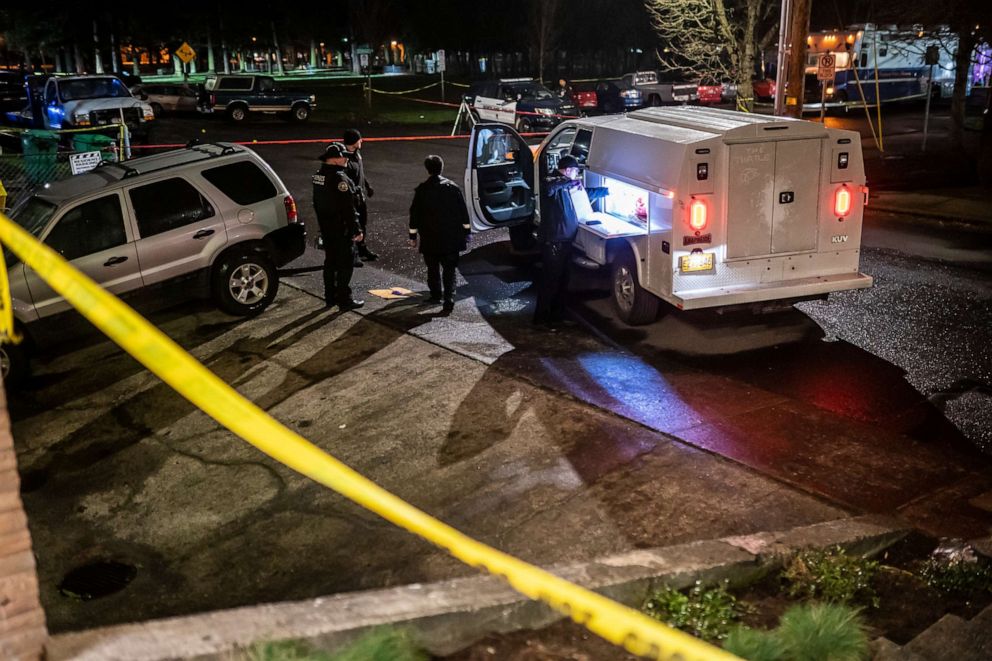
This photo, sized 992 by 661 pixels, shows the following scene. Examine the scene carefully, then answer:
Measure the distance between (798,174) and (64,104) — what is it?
920 inches

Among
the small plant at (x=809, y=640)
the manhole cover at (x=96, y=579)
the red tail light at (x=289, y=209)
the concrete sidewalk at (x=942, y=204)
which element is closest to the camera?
the small plant at (x=809, y=640)

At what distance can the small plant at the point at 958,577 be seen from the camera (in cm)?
440

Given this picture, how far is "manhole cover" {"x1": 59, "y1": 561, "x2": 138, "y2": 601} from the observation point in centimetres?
527

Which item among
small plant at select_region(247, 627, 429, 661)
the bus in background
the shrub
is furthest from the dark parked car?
small plant at select_region(247, 627, 429, 661)

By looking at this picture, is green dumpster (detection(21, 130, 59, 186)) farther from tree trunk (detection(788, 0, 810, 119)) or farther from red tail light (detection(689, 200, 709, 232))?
tree trunk (detection(788, 0, 810, 119))

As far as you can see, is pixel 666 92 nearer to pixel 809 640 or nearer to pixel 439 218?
pixel 439 218

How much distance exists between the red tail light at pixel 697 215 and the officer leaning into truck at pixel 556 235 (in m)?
1.31

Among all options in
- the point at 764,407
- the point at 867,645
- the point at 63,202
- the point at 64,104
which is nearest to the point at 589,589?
the point at 867,645

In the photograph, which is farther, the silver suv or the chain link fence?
the chain link fence

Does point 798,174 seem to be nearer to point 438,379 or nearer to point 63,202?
point 438,379

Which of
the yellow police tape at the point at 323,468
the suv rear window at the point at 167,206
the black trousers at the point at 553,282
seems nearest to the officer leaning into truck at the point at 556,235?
the black trousers at the point at 553,282

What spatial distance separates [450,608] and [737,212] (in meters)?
5.34

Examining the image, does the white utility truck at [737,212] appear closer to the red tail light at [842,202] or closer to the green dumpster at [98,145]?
the red tail light at [842,202]

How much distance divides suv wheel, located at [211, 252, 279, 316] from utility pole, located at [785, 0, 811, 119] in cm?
808
